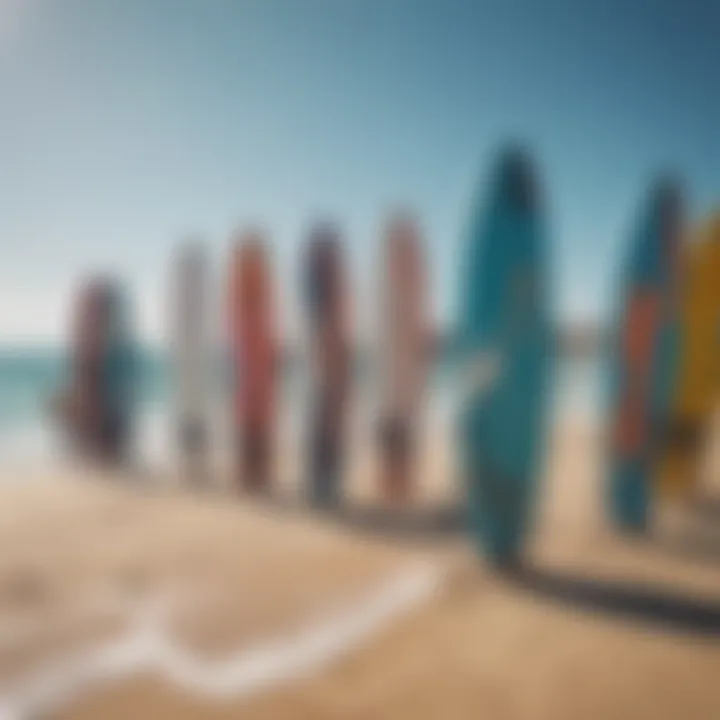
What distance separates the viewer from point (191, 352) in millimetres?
3715

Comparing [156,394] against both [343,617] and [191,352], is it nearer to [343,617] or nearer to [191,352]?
[191,352]

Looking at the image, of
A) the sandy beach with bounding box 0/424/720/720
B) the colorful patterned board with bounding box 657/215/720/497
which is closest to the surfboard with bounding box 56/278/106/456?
the sandy beach with bounding box 0/424/720/720

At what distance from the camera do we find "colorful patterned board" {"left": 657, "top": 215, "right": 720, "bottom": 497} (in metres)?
2.63

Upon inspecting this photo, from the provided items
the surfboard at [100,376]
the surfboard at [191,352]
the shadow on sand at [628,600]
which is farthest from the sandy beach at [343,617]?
the surfboard at [100,376]

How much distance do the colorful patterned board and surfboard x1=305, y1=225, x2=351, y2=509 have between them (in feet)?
3.94

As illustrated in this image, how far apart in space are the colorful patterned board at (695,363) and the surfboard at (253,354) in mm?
1575

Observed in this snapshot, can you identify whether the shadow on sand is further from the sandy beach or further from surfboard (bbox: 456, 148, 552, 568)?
surfboard (bbox: 456, 148, 552, 568)

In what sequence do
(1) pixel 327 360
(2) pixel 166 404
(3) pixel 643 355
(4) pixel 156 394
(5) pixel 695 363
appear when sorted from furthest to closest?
(4) pixel 156 394 < (2) pixel 166 404 < (1) pixel 327 360 < (5) pixel 695 363 < (3) pixel 643 355

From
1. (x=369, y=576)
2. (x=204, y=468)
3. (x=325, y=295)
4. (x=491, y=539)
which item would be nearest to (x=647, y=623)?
(x=491, y=539)

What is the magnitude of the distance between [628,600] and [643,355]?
2.67 ft

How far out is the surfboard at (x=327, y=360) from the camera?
3023 mm

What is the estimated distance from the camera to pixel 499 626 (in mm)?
1783

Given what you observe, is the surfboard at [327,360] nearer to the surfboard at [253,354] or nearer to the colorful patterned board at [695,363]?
the surfboard at [253,354]

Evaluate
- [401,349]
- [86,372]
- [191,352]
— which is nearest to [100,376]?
[86,372]
